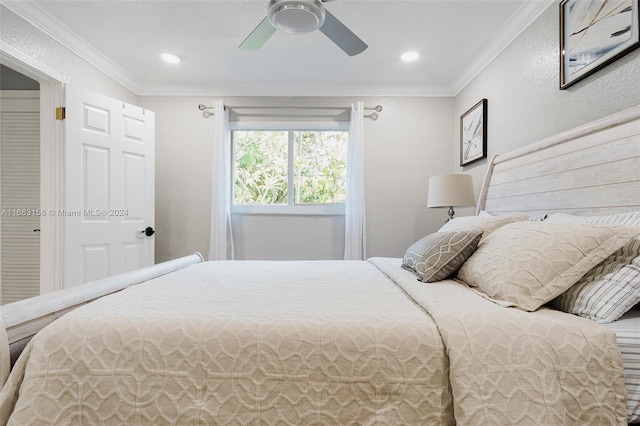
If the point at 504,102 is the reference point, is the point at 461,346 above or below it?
below

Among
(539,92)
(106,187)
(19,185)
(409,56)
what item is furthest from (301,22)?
(19,185)

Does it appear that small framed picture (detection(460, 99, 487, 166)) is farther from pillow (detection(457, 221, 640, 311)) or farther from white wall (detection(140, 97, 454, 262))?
pillow (detection(457, 221, 640, 311))

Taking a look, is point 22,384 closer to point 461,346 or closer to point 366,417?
point 366,417

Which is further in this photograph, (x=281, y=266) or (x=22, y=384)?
(x=281, y=266)

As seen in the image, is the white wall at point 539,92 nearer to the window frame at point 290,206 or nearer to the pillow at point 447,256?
the pillow at point 447,256

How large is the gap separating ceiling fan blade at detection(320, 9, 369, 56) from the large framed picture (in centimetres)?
114

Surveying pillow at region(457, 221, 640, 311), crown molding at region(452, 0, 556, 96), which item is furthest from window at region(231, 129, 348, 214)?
pillow at region(457, 221, 640, 311)

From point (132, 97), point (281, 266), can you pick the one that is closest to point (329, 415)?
point (281, 266)

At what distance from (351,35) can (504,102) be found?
1.40 m

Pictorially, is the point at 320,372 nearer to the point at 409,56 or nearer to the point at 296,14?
the point at 296,14

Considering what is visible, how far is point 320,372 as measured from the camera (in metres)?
0.83

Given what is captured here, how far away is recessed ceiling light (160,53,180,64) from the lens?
110 inches

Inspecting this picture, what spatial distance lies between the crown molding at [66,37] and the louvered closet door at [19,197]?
2.40 ft

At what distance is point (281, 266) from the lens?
6.44 ft
